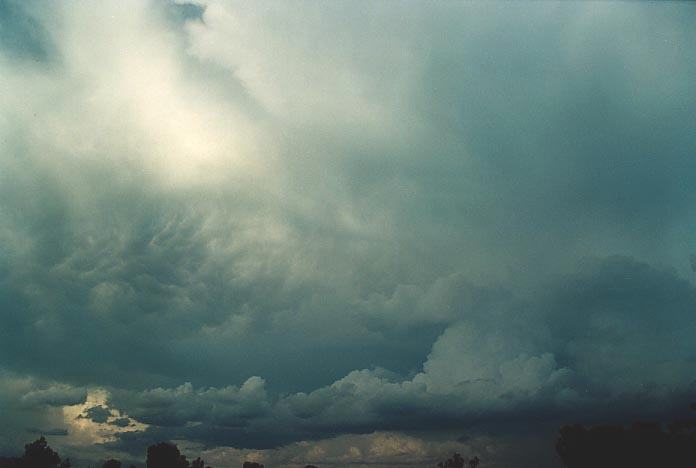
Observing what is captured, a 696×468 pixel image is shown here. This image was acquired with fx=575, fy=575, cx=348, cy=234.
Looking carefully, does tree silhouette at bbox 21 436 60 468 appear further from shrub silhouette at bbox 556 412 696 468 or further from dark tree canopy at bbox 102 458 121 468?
shrub silhouette at bbox 556 412 696 468

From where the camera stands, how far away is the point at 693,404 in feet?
315

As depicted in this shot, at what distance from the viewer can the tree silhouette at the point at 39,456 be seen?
14162cm

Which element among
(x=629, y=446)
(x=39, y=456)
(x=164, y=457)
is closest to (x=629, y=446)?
(x=629, y=446)

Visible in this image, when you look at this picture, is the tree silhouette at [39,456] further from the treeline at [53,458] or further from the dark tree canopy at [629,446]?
the dark tree canopy at [629,446]

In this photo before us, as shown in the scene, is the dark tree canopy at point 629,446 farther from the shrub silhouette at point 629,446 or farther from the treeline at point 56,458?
the treeline at point 56,458

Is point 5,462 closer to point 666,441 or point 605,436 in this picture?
point 605,436

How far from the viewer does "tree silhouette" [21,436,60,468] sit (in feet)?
465

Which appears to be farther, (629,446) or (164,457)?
(164,457)

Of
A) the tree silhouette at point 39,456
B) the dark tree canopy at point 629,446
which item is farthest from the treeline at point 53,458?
the dark tree canopy at point 629,446

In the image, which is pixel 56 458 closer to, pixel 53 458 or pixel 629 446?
pixel 53 458

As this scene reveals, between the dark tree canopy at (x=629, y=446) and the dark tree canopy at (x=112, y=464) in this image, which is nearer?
the dark tree canopy at (x=629, y=446)

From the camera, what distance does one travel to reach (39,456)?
471 ft

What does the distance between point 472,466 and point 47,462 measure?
117 metres

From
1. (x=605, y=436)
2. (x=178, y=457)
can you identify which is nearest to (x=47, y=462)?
(x=178, y=457)
